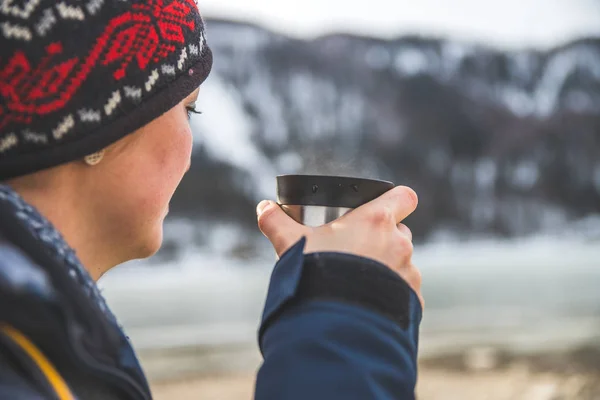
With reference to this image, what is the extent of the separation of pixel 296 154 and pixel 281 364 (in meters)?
90.4

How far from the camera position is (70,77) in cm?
98

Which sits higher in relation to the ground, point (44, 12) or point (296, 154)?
point (44, 12)

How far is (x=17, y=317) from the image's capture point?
0.71 meters

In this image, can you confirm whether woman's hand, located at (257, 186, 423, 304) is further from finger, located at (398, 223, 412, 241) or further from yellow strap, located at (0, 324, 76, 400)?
yellow strap, located at (0, 324, 76, 400)

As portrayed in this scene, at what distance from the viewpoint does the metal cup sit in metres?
1.06

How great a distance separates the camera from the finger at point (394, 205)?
3.34 feet

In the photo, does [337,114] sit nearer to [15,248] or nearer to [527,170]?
[527,170]

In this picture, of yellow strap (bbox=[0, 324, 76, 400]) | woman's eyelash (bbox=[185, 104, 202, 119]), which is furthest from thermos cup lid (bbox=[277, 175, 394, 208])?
yellow strap (bbox=[0, 324, 76, 400])

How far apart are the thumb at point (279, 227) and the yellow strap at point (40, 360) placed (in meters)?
0.41

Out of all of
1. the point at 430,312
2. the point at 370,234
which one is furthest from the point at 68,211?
the point at 430,312

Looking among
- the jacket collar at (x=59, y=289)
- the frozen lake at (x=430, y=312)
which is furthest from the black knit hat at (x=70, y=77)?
the frozen lake at (x=430, y=312)

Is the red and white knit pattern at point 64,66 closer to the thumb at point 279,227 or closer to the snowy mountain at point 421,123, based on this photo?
the thumb at point 279,227

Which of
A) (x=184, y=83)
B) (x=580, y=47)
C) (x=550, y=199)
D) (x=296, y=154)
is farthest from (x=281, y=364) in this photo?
(x=580, y=47)

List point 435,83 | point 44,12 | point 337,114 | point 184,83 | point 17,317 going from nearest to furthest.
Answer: point 17,317 < point 44,12 < point 184,83 < point 337,114 < point 435,83
